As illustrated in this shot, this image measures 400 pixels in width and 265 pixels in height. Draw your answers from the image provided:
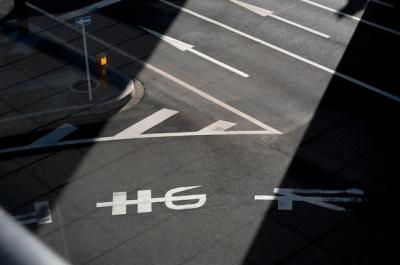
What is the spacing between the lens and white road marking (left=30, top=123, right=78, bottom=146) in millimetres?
20484

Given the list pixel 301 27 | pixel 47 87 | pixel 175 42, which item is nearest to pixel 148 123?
pixel 47 87

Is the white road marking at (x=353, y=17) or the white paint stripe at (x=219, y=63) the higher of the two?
the white road marking at (x=353, y=17)

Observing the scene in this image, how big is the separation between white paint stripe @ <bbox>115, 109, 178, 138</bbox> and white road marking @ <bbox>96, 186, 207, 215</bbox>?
9.39ft

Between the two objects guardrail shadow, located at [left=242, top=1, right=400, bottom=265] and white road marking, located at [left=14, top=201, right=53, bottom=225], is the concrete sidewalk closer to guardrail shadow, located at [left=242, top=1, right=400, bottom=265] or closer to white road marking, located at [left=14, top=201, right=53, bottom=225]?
white road marking, located at [left=14, top=201, right=53, bottom=225]

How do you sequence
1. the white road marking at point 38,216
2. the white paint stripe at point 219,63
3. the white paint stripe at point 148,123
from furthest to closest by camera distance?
the white paint stripe at point 219,63, the white paint stripe at point 148,123, the white road marking at point 38,216

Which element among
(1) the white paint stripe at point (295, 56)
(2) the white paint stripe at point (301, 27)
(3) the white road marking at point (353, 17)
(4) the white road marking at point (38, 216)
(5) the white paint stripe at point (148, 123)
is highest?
(3) the white road marking at point (353, 17)

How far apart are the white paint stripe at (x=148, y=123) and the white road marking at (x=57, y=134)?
4.81ft

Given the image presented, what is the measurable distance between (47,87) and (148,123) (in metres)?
3.97

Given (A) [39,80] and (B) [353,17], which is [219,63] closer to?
(A) [39,80]

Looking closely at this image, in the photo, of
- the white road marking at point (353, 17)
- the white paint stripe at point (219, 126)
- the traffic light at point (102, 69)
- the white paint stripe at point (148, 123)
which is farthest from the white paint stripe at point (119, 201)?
the white road marking at point (353, 17)

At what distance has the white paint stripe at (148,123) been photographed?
68.2 ft

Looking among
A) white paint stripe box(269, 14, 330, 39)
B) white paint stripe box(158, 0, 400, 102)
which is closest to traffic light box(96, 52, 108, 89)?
white paint stripe box(158, 0, 400, 102)

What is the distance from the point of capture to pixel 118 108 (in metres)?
22.0

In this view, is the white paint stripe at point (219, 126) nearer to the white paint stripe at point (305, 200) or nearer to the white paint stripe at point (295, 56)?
the white paint stripe at point (305, 200)
